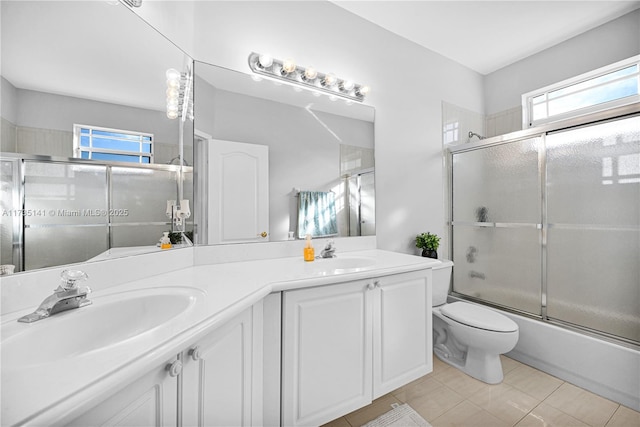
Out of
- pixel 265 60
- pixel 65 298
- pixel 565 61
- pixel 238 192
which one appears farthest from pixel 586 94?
pixel 65 298

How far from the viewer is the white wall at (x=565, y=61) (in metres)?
2.00

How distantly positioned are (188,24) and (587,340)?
3.06 meters

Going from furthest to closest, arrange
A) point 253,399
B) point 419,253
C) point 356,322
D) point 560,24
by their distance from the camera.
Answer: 1. point 419,253
2. point 560,24
3. point 356,322
4. point 253,399

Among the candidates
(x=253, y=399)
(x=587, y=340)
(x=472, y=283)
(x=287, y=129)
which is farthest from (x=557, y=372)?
(x=287, y=129)

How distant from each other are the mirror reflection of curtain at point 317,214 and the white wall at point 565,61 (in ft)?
7.53

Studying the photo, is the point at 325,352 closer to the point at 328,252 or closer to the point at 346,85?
the point at 328,252

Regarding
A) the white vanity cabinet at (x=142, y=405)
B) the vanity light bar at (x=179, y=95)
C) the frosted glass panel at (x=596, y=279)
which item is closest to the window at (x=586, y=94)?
the frosted glass panel at (x=596, y=279)

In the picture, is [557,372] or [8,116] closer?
[8,116]

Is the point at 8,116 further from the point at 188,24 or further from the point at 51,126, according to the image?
the point at 188,24

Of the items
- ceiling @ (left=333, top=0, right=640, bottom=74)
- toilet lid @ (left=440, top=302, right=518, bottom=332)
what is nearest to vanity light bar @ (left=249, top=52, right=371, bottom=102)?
ceiling @ (left=333, top=0, right=640, bottom=74)

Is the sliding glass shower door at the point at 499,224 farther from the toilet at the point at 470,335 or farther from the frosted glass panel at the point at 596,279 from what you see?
the toilet at the point at 470,335

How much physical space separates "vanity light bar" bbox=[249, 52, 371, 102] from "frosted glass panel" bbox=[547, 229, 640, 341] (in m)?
1.79

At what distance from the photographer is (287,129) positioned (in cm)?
168

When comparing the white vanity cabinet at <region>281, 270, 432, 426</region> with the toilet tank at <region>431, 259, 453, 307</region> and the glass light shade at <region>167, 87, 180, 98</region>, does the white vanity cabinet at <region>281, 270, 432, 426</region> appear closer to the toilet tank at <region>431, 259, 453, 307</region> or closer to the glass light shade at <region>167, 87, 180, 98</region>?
the toilet tank at <region>431, 259, 453, 307</region>
